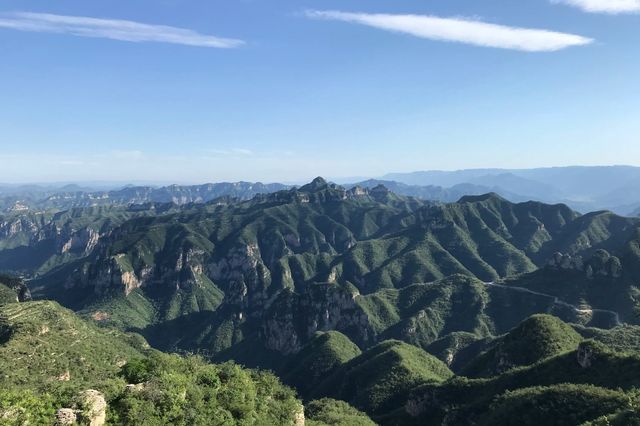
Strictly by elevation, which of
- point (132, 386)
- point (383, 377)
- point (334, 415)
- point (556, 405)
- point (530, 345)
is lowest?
point (383, 377)

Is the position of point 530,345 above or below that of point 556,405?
below

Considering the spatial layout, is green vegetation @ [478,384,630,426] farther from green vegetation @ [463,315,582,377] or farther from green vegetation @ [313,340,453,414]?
green vegetation @ [313,340,453,414]

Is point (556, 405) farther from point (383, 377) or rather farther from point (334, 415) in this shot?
point (383, 377)

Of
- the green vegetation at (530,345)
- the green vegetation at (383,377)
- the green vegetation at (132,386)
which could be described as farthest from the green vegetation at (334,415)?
the green vegetation at (530,345)

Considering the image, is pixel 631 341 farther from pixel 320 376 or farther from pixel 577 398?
pixel 320 376

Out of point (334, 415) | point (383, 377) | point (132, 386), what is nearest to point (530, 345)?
point (383, 377)

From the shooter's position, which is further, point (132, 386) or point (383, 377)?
point (383, 377)

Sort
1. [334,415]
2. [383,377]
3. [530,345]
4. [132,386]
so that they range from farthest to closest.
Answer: [383,377] < [530,345] < [334,415] < [132,386]

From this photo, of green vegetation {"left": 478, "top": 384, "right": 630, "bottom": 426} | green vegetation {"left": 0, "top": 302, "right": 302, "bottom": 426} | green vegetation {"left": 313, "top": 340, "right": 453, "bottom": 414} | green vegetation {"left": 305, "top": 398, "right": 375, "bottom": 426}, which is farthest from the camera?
green vegetation {"left": 313, "top": 340, "right": 453, "bottom": 414}

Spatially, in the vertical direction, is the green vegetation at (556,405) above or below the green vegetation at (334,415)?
above

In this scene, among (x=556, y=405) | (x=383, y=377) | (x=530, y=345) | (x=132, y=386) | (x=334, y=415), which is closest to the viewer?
(x=132, y=386)

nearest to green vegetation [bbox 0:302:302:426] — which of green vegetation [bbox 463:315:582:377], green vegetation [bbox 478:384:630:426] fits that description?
green vegetation [bbox 478:384:630:426]

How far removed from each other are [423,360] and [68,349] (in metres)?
119

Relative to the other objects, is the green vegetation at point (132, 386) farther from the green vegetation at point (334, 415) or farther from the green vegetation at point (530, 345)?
the green vegetation at point (530, 345)
